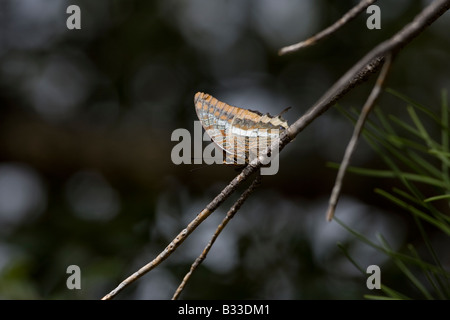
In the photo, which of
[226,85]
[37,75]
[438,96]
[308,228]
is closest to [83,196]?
[37,75]

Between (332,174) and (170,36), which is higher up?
(170,36)

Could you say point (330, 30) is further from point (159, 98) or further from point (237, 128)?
point (159, 98)

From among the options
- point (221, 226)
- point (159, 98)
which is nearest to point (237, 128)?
point (221, 226)

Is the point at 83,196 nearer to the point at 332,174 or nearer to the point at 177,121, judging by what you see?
the point at 177,121

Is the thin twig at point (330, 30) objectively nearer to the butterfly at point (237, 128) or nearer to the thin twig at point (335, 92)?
the thin twig at point (335, 92)

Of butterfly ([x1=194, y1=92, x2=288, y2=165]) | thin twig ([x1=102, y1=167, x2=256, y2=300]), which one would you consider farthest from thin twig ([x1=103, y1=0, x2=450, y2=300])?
butterfly ([x1=194, y1=92, x2=288, y2=165])

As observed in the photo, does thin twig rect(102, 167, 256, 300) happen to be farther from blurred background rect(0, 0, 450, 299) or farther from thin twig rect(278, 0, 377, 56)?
blurred background rect(0, 0, 450, 299)
